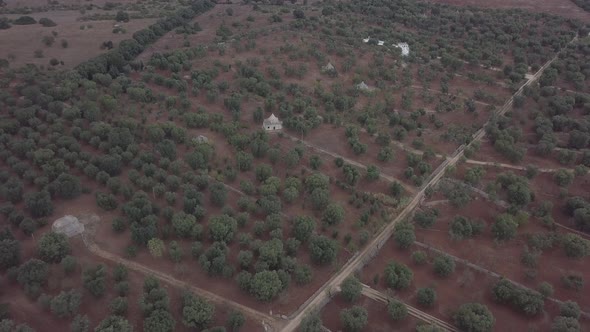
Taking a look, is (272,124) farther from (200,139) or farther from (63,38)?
(63,38)

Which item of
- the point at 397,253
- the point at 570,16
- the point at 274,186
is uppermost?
the point at 570,16

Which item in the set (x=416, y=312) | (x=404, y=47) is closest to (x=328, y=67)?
(x=404, y=47)

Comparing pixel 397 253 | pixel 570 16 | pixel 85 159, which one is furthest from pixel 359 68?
pixel 570 16

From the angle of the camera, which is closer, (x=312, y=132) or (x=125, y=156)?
(x=125, y=156)

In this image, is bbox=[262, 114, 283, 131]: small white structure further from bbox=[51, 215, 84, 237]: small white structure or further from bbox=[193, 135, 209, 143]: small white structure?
bbox=[51, 215, 84, 237]: small white structure

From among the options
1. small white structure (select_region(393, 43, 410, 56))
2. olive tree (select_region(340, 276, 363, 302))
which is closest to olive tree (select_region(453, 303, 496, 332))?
olive tree (select_region(340, 276, 363, 302))

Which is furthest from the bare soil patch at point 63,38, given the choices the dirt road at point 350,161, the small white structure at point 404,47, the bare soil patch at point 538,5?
the bare soil patch at point 538,5

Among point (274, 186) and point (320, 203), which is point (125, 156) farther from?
point (320, 203)
